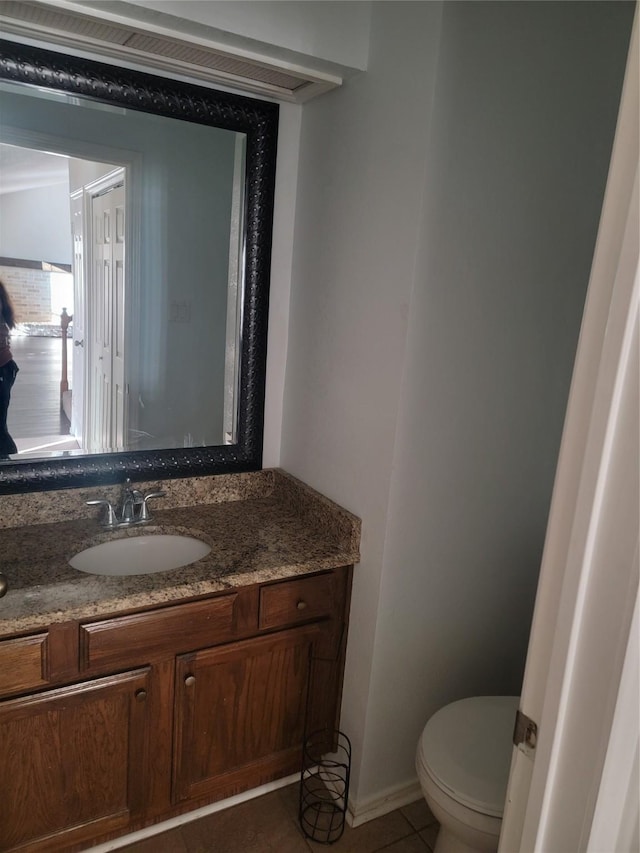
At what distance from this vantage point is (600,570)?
746 mm

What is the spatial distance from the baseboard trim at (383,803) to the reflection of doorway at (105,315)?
4.27 ft

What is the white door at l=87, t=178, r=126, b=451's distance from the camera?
5.85 ft

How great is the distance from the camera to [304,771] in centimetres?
193

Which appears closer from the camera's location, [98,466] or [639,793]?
[639,793]

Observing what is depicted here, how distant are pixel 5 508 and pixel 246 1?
147cm

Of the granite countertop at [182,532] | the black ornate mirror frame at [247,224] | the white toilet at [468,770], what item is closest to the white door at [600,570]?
the white toilet at [468,770]

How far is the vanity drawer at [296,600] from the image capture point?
5.69 feet

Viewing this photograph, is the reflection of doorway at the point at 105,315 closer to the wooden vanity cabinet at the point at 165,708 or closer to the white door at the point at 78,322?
the white door at the point at 78,322

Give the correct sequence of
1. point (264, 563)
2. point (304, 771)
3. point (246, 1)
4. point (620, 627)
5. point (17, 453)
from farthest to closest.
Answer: point (304, 771), point (17, 453), point (264, 563), point (246, 1), point (620, 627)

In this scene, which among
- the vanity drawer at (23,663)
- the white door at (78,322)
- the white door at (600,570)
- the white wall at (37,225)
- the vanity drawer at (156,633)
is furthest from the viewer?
the white door at (78,322)

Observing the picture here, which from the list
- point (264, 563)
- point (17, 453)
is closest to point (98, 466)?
point (17, 453)


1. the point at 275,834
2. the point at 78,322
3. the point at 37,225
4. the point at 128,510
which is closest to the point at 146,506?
the point at 128,510

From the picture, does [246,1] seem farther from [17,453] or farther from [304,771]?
[304,771]

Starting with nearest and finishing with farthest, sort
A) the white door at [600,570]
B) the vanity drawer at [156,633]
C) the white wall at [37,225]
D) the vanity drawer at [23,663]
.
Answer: the white door at [600,570], the vanity drawer at [23,663], the vanity drawer at [156,633], the white wall at [37,225]
